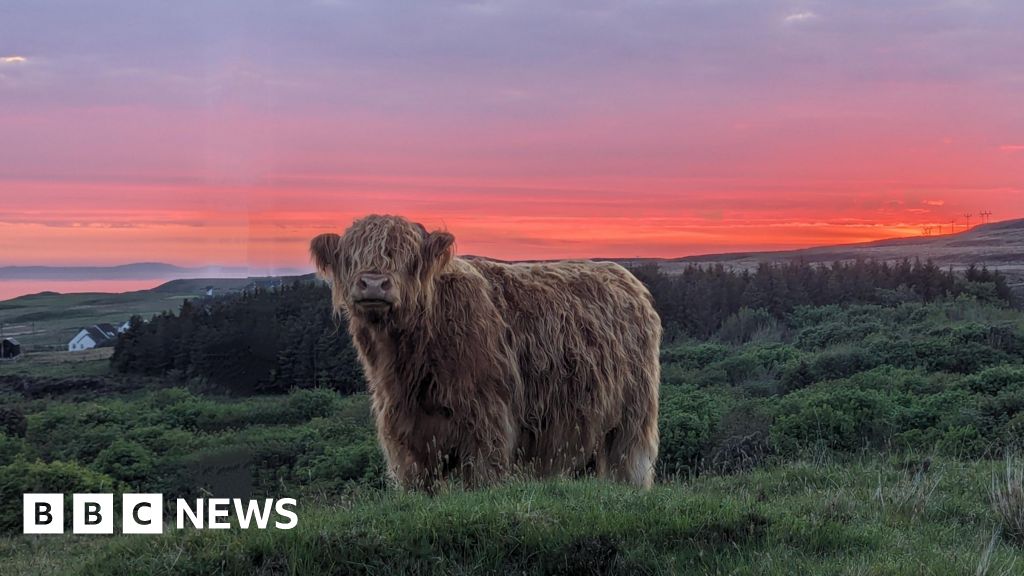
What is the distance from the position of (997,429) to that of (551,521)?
30.3 ft

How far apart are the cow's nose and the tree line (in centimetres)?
3008

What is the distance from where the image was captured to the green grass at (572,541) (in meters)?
5.66

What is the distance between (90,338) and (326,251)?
6713 cm

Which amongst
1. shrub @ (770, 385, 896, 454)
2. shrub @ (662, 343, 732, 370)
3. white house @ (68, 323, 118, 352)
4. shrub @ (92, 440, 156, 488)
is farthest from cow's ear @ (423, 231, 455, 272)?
white house @ (68, 323, 118, 352)

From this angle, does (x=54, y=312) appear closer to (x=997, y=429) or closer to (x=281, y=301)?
(x=281, y=301)

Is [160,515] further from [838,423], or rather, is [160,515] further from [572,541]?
[838,423]

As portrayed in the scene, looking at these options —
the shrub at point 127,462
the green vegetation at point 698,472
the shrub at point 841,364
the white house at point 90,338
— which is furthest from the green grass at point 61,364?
the shrub at point 841,364

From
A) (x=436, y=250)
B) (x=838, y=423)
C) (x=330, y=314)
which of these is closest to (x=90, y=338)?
(x=330, y=314)

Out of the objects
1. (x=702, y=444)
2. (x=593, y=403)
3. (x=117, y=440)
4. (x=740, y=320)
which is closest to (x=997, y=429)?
(x=702, y=444)

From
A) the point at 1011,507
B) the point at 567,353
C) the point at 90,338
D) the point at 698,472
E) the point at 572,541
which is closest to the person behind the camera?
the point at 572,541

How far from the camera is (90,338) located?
68.1m

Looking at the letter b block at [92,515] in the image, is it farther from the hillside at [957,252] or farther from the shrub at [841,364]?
the hillside at [957,252]

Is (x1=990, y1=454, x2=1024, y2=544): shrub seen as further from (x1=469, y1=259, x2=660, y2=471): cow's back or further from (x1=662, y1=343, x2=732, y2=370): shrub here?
(x1=662, y1=343, x2=732, y2=370): shrub

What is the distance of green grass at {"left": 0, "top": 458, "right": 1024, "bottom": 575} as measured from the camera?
566 centimetres
